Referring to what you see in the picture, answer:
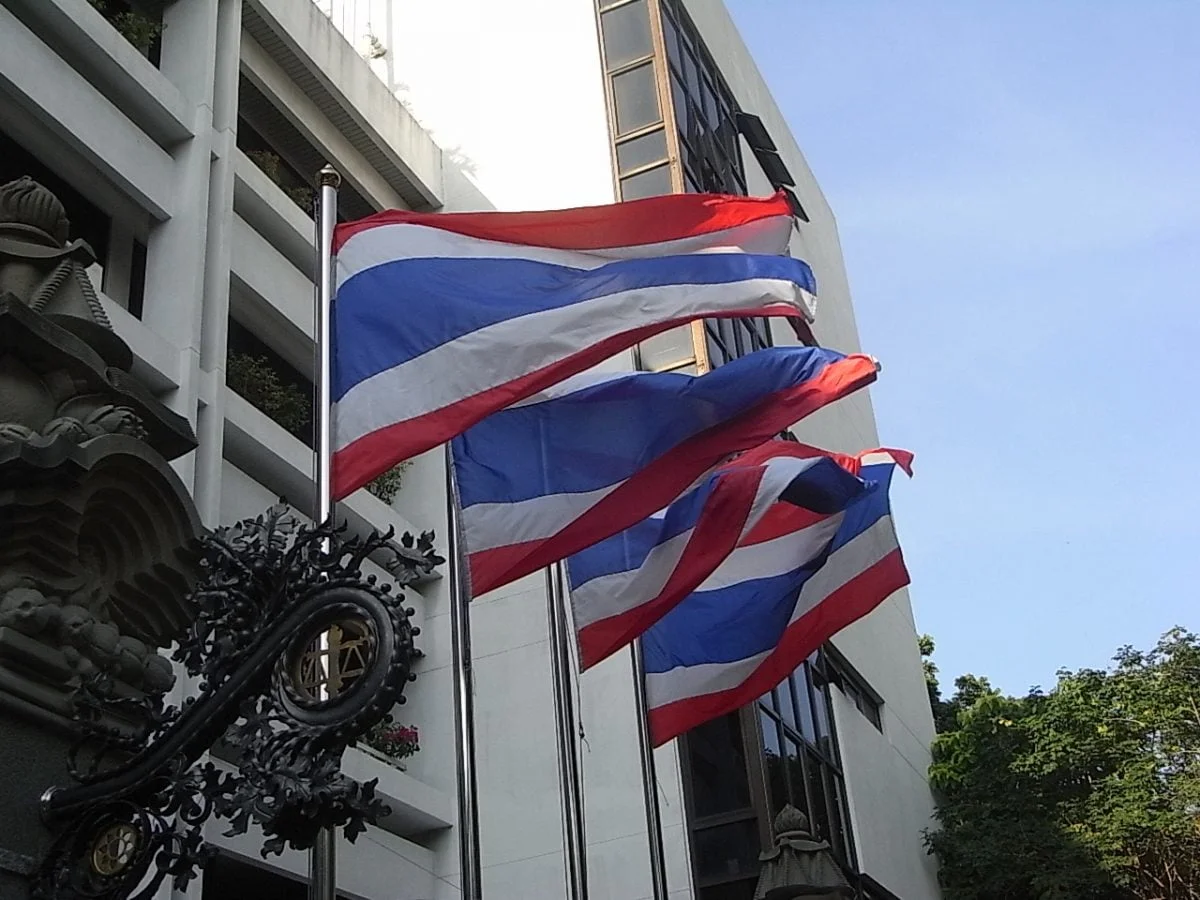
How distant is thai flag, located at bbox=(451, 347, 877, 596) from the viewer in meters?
10.0

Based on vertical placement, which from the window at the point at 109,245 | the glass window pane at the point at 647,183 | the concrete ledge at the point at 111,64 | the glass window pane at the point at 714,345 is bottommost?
the window at the point at 109,245

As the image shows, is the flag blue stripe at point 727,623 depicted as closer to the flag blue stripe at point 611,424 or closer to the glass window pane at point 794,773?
the flag blue stripe at point 611,424

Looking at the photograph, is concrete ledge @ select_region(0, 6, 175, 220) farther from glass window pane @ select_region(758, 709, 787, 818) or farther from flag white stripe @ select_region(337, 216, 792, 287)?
glass window pane @ select_region(758, 709, 787, 818)

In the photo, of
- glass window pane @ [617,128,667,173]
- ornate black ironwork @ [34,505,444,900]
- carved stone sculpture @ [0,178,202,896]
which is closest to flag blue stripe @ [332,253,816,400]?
carved stone sculpture @ [0,178,202,896]

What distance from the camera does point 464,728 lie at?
944 cm

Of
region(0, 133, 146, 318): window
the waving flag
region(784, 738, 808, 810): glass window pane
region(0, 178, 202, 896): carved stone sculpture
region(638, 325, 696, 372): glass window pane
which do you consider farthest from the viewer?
region(638, 325, 696, 372): glass window pane

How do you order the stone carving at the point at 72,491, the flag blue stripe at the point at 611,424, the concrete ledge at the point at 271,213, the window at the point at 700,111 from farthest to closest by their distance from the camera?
the window at the point at 700,111 → the concrete ledge at the point at 271,213 → the flag blue stripe at the point at 611,424 → the stone carving at the point at 72,491

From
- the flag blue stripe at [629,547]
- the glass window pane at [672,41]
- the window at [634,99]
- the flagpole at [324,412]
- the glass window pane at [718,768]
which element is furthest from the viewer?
the glass window pane at [672,41]

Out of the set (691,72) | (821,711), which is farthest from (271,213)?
(821,711)

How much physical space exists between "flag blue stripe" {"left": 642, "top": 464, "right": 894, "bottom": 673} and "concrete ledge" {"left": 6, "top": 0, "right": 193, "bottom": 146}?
33.4ft

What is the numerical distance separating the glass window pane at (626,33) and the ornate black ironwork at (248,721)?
2036cm

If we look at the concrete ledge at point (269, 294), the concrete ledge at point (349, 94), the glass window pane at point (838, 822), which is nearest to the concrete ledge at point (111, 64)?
the concrete ledge at point (269, 294)

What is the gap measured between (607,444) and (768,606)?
92.0 inches

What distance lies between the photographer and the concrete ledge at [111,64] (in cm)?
1706
